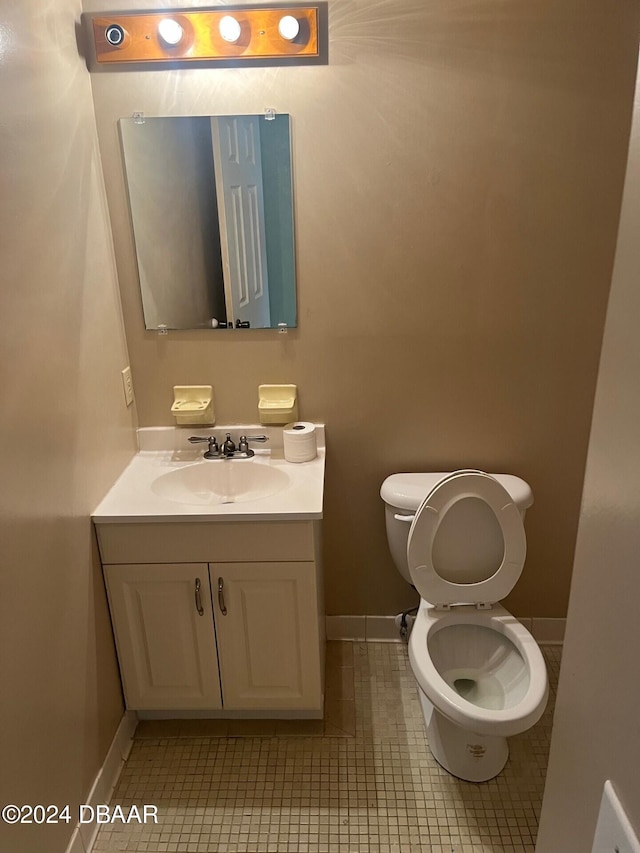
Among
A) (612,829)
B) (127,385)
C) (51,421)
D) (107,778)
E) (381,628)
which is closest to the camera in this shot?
(612,829)

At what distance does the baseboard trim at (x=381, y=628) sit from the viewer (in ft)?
7.81

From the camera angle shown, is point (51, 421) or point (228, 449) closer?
point (51, 421)

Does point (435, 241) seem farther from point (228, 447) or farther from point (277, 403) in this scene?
point (228, 447)

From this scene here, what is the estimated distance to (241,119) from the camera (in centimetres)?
182

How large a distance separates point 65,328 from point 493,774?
172 cm

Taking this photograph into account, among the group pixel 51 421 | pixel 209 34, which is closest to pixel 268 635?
pixel 51 421

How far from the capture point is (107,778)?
1.82 m

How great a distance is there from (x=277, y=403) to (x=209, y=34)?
1.05m

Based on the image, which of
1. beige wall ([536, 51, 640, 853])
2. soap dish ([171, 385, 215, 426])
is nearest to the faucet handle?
soap dish ([171, 385, 215, 426])

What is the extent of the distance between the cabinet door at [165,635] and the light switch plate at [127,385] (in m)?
0.54

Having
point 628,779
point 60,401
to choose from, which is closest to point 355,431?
point 60,401

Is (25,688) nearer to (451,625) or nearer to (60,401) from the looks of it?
(60,401)

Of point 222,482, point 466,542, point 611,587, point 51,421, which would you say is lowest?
point 466,542

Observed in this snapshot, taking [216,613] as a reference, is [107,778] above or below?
below
